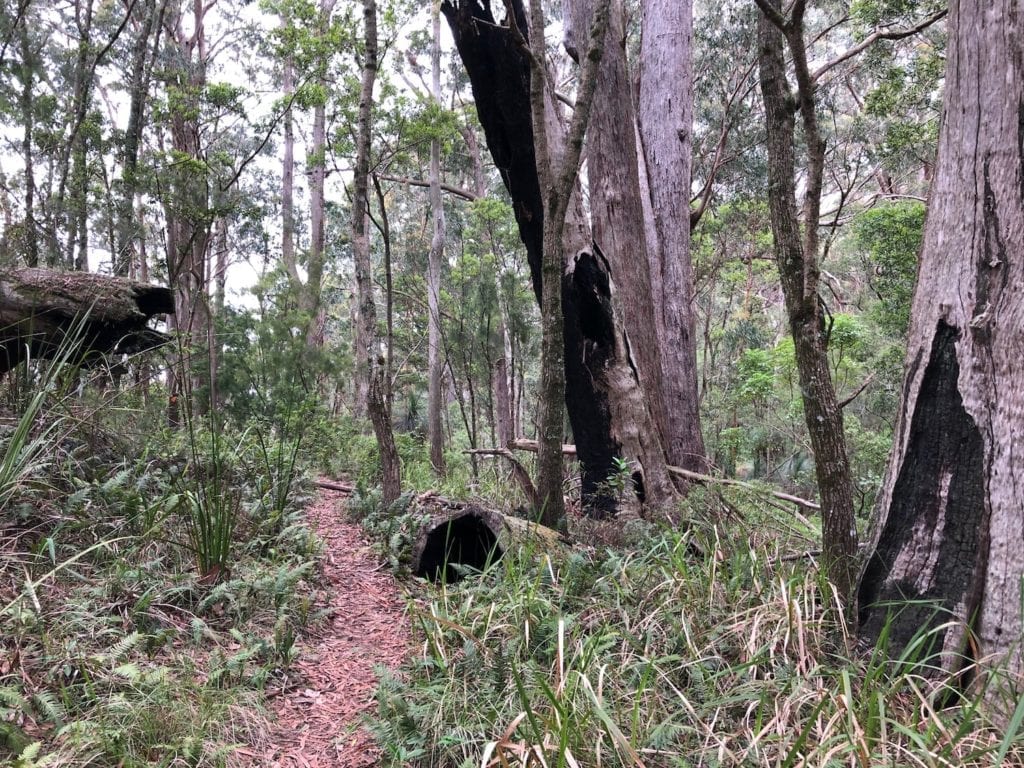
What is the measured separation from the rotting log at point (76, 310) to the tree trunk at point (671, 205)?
4.50 m

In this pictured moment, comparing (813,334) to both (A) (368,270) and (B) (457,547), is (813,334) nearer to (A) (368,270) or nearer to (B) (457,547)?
(B) (457,547)

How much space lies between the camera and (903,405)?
254 centimetres

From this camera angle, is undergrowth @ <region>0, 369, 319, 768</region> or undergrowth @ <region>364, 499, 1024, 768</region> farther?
undergrowth @ <region>0, 369, 319, 768</region>

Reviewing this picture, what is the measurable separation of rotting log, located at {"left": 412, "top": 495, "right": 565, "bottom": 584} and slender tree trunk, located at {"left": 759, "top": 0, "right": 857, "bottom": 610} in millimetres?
1592

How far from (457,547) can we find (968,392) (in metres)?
3.19

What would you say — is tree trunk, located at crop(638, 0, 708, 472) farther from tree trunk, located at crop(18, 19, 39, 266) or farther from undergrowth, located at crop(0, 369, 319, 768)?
tree trunk, located at crop(18, 19, 39, 266)

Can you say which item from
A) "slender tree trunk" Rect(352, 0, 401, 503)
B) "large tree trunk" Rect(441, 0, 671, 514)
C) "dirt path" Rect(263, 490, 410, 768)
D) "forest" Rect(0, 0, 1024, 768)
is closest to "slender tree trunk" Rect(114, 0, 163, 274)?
"forest" Rect(0, 0, 1024, 768)

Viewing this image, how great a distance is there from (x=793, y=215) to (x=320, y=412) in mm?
8070

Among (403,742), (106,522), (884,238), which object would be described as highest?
(884,238)

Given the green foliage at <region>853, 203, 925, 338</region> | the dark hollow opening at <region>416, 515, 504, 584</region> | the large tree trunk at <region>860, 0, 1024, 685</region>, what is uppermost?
the green foliage at <region>853, 203, 925, 338</region>

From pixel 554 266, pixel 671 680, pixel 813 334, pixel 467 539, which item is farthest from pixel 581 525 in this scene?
pixel 813 334

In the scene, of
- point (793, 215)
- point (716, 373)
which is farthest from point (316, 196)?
point (793, 215)

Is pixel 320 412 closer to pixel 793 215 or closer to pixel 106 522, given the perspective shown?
pixel 106 522

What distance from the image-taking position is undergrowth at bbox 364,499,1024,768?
196 cm
